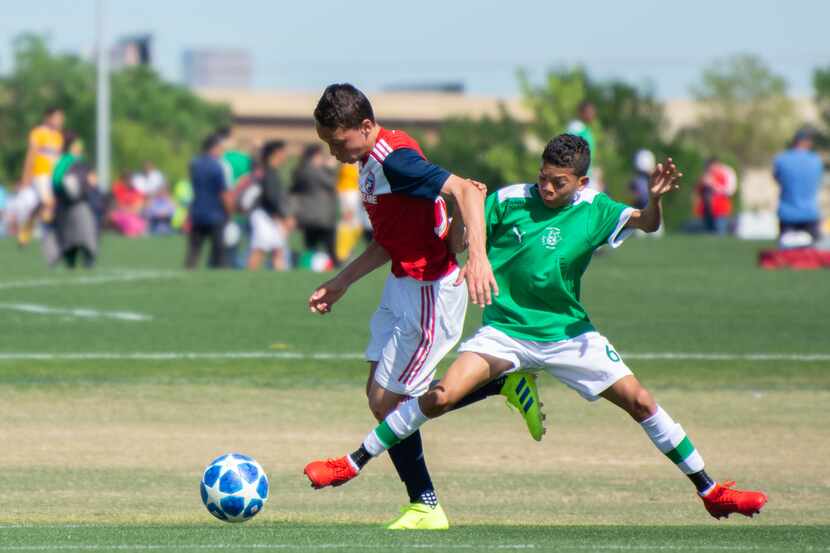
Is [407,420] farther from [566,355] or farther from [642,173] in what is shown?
[642,173]

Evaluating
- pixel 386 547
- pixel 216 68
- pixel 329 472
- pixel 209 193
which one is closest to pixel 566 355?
pixel 329 472

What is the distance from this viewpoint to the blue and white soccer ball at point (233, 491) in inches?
315

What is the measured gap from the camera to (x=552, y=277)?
8.21 metres

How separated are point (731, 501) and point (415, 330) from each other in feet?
5.58

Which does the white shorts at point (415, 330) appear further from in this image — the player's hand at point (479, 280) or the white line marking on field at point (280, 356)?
the white line marking on field at point (280, 356)

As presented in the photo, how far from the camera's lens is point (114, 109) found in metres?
86.7

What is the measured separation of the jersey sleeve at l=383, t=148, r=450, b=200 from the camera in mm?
7684

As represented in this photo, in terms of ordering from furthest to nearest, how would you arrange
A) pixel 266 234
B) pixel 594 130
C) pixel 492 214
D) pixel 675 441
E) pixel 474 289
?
pixel 594 130, pixel 266 234, pixel 492 214, pixel 675 441, pixel 474 289

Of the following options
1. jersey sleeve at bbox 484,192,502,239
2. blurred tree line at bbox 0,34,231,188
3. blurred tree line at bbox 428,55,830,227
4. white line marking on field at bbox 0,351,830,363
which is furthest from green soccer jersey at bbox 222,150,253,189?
blurred tree line at bbox 0,34,231,188

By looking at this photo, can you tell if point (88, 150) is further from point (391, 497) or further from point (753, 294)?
point (391, 497)

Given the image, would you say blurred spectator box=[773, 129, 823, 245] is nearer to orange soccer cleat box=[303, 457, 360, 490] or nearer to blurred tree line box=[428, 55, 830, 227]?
orange soccer cleat box=[303, 457, 360, 490]

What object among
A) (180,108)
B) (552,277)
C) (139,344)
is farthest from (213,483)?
(180,108)

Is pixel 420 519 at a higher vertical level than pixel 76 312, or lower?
higher

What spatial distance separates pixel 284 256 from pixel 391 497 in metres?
15.4
